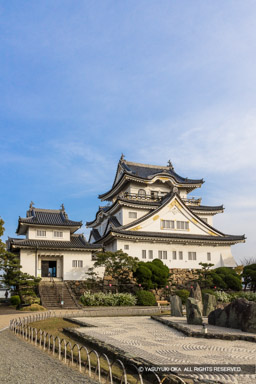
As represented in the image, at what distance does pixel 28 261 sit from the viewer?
114ft

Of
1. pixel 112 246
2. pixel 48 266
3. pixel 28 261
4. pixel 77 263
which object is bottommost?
pixel 48 266

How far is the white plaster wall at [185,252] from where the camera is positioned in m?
39.8

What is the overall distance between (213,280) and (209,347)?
84.7ft

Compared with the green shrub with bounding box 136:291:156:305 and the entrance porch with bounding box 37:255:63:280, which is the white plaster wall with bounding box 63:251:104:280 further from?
the green shrub with bounding box 136:291:156:305

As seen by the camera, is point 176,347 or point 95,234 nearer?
point 176,347

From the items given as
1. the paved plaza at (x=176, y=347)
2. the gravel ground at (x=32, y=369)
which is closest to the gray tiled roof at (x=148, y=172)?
the paved plaza at (x=176, y=347)

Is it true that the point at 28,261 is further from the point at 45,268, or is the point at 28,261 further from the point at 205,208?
the point at 205,208

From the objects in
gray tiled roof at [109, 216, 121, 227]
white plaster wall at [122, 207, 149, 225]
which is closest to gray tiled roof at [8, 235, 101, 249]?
gray tiled roof at [109, 216, 121, 227]

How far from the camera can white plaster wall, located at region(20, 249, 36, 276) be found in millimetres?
34406

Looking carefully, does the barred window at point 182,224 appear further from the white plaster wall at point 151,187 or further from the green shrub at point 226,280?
the green shrub at point 226,280

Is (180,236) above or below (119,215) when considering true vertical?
below

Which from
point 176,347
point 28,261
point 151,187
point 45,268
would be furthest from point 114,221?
point 176,347

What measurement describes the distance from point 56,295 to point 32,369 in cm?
2249

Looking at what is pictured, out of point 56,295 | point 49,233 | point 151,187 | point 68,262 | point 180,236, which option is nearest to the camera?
point 56,295
